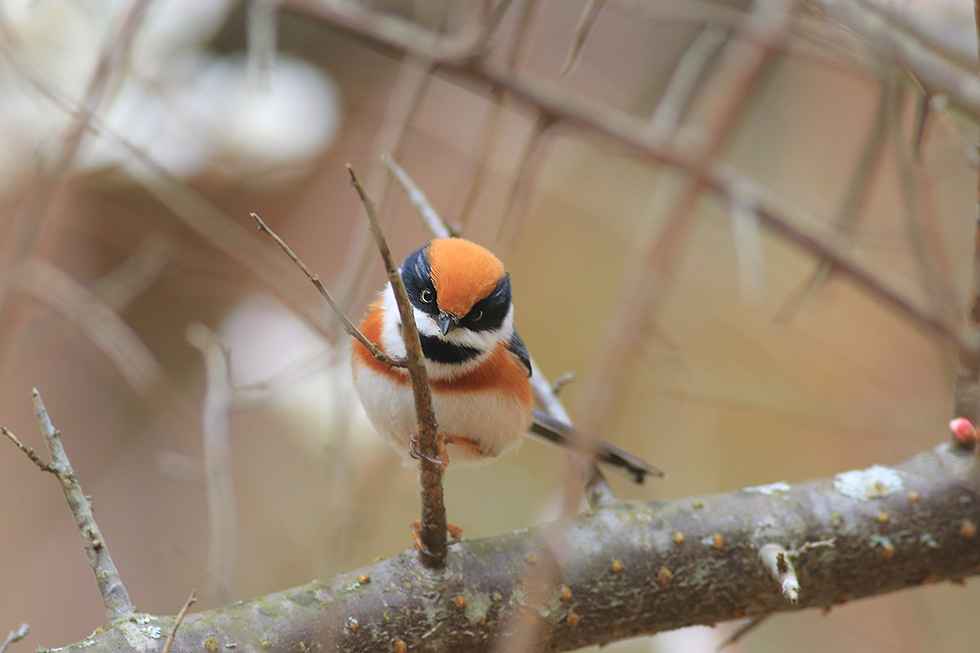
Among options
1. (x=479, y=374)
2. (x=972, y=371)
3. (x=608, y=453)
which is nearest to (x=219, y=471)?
(x=479, y=374)

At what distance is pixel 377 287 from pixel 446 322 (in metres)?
2.61

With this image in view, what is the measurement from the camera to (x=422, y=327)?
232cm

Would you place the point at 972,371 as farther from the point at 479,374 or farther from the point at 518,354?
the point at 479,374

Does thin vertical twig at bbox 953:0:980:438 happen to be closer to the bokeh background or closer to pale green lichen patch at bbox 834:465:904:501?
pale green lichen patch at bbox 834:465:904:501

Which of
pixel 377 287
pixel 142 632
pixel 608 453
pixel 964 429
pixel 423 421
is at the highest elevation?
pixel 377 287

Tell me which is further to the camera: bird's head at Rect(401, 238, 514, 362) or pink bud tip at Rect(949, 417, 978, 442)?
pink bud tip at Rect(949, 417, 978, 442)

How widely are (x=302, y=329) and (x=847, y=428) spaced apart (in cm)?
309

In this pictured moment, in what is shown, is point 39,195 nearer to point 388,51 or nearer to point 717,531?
point 388,51

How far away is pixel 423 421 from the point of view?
5.18ft

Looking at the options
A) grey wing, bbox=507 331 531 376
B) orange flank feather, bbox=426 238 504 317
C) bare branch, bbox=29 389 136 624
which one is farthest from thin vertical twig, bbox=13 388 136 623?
grey wing, bbox=507 331 531 376

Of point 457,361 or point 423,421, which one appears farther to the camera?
point 457,361

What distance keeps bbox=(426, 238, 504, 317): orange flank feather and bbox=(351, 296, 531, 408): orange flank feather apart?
0.74 ft

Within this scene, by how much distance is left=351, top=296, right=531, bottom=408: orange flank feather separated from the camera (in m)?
2.32

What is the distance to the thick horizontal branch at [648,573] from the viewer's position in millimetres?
1783
